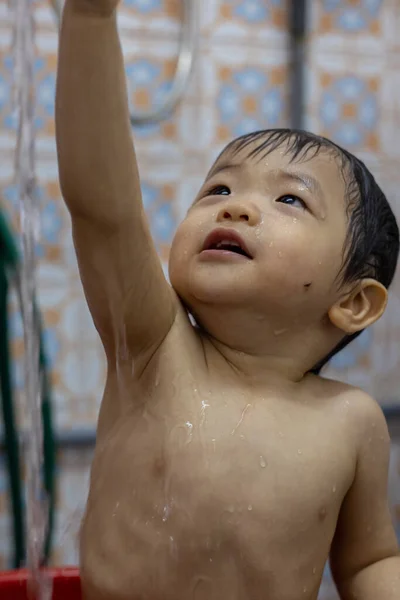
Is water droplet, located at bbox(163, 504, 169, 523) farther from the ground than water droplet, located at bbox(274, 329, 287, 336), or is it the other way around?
water droplet, located at bbox(274, 329, 287, 336)

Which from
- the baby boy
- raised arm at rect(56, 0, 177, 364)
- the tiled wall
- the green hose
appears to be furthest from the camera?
the tiled wall

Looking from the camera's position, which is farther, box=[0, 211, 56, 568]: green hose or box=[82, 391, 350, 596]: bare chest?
box=[0, 211, 56, 568]: green hose

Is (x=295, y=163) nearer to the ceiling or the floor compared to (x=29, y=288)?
nearer to the ceiling

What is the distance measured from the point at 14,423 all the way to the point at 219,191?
1.58 feet

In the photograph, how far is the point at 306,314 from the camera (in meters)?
0.62

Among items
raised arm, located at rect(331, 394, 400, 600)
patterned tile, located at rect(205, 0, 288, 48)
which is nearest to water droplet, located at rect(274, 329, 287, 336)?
raised arm, located at rect(331, 394, 400, 600)

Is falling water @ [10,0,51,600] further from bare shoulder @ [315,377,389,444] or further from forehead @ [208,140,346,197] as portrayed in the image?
bare shoulder @ [315,377,389,444]

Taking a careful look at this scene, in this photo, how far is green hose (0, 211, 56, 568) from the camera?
86 cm

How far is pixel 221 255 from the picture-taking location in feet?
1.91

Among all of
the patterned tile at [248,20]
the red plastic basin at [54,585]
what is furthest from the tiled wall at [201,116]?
the red plastic basin at [54,585]

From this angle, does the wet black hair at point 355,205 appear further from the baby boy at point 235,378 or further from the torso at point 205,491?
the torso at point 205,491

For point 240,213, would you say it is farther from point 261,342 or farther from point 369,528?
point 369,528

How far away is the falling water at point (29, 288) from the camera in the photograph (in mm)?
762

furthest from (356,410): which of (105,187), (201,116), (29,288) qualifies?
(201,116)
